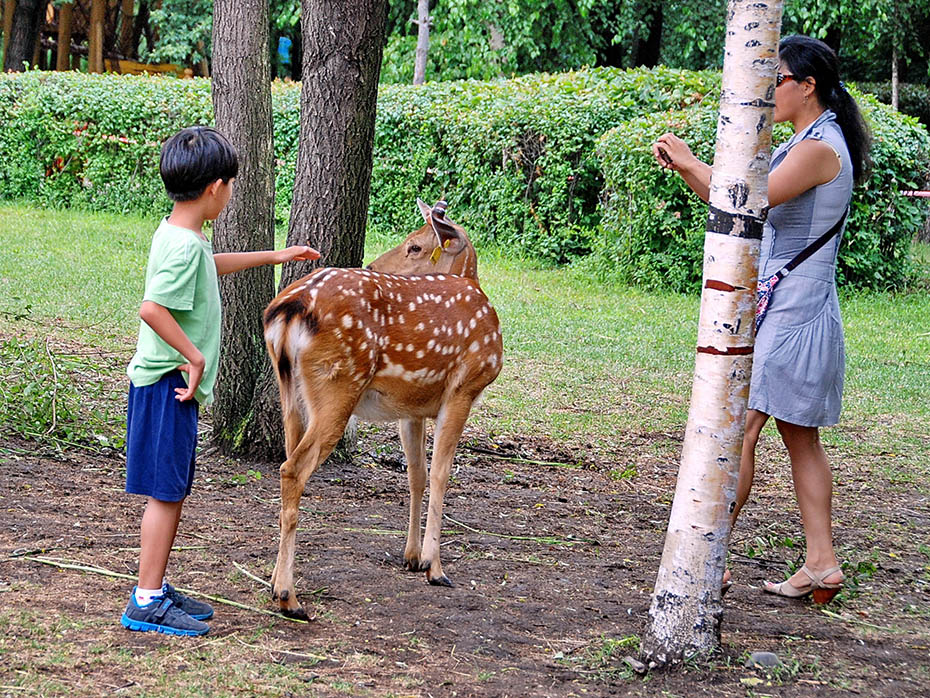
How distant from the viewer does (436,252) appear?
18.1 feet

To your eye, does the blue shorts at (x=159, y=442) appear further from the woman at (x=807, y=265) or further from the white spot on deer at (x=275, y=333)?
the woman at (x=807, y=265)

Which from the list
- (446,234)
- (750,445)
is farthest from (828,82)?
(446,234)

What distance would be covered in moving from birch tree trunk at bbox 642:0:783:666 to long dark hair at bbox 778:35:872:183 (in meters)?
0.78

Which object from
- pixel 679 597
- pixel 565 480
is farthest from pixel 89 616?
pixel 565 480

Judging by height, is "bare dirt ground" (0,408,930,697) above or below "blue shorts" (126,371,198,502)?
below

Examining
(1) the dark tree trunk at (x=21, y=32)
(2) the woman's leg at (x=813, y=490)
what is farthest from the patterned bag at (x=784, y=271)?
(1) the dark tree trunk at (x=21, y=32)

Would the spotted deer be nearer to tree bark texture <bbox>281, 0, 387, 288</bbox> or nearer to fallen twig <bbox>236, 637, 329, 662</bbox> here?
fallen twig <bbox>236, 637, 329, 662</bbox>

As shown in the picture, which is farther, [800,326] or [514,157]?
[514,157]

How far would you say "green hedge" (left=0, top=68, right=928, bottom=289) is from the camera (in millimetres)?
13242

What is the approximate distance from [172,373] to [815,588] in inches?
108

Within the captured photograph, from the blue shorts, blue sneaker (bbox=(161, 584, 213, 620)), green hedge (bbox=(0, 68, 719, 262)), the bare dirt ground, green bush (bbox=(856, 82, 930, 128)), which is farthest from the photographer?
green bush (bbox=(856, 82, 930, 128))

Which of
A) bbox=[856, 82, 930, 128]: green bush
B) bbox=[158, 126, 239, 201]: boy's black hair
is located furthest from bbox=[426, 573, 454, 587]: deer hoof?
bbox=[856, 82, 930, 128]: green bush

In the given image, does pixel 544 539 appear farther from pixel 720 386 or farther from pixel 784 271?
pixel 720 386

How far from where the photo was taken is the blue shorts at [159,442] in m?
3.83
